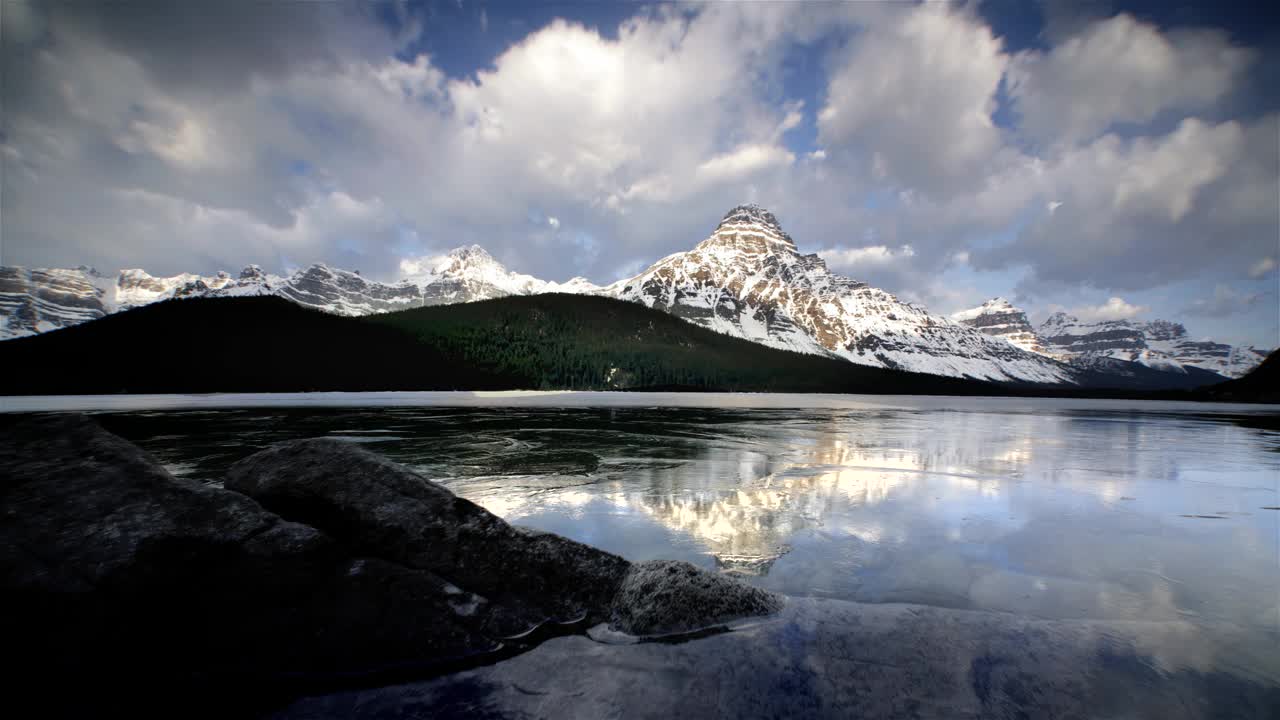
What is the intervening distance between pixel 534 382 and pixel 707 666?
523ft

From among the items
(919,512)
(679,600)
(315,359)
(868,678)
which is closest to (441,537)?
(679,600)

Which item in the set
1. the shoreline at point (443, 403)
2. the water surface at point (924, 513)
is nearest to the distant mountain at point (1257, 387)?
the shoreline at point (443, 403)

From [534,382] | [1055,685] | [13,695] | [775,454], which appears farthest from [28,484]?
[534,382]

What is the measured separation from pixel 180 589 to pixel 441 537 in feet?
9.02

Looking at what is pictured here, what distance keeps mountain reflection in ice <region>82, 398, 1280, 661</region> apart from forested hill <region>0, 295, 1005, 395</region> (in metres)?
130

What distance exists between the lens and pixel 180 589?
18.9 ft

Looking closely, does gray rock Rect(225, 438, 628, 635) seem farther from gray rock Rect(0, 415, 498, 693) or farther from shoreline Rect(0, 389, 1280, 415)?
shoreline Rect(0, 389, 1280, 415)

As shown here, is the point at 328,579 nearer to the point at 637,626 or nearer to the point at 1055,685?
the point at 637,626

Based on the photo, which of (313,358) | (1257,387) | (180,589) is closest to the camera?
(180,589)

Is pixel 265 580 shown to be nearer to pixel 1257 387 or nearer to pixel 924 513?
pixel 924 513

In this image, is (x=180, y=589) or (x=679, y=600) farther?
(x=679, y=600)

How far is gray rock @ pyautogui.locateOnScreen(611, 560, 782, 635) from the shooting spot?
22.5 ft

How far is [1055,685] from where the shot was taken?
5.54 metres

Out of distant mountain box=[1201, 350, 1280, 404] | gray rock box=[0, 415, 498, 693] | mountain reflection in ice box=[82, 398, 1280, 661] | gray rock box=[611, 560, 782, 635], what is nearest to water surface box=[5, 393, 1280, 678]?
mountain reflection in ice box=[82, 398, 1280, 661]
